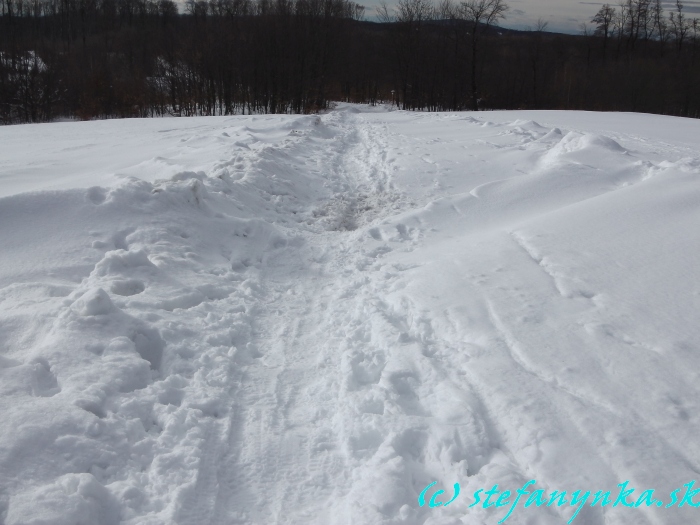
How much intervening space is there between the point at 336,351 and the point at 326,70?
3688cm

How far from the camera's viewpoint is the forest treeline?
35.0 m

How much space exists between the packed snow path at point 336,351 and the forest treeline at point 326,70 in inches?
1211

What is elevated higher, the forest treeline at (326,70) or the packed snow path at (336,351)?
the forest treeline at (326,70)

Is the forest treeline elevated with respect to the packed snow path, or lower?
elevated

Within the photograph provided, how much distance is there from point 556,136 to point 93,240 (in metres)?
10.1

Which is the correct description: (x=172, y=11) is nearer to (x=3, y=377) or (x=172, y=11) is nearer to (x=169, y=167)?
(x=169, y=167)

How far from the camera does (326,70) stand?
37188mm

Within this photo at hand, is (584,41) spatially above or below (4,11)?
below

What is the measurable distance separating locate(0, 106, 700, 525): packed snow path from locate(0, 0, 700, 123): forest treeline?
101 feet

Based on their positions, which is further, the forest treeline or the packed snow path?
the forest treeline

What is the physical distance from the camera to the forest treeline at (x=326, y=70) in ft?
115

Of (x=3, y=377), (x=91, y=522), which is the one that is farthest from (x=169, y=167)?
(x=91, y=522)

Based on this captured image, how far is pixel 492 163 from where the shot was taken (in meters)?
9.21

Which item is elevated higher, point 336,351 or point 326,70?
point 326,70
